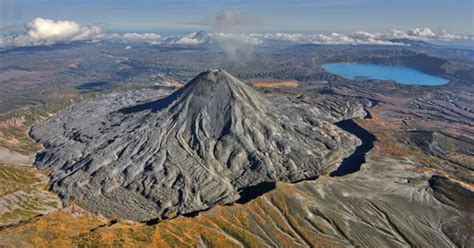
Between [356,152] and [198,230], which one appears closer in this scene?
[198,230]

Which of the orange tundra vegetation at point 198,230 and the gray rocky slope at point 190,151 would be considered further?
the gray rocky slope at point 190,151

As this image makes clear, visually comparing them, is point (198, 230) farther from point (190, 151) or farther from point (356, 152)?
point (356, 152)

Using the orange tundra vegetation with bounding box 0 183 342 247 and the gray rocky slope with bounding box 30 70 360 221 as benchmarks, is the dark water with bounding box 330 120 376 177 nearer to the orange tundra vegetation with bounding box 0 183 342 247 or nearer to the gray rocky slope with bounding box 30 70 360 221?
the gray rocky slope with bounding box 30 70 360 221

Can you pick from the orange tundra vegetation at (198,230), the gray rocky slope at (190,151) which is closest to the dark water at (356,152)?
the gray rocky slope at (190,151)

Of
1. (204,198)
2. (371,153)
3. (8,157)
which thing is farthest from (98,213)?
(371,153)

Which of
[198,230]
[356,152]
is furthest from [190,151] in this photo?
[356,152]

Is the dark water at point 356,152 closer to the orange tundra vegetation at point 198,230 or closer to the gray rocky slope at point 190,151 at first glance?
the gray rocky slope at point 190,151

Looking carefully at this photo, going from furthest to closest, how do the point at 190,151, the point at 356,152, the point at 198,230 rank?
1. the point at 356,152
2. the point at 190,151
3. the point at 198,230
